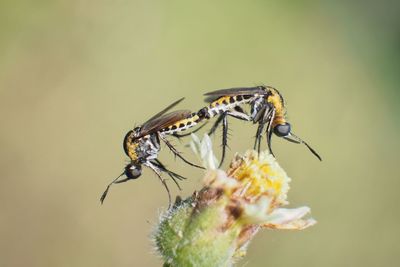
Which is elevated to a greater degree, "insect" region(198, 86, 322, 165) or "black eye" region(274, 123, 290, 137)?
"insect" region(198, 86, 322, 165)

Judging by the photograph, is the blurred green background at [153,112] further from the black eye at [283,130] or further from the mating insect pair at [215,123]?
the black eye at [283,130]

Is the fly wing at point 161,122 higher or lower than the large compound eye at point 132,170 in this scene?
higher

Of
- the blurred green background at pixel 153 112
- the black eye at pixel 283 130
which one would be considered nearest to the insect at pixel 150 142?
the black eye at pixel 283 130

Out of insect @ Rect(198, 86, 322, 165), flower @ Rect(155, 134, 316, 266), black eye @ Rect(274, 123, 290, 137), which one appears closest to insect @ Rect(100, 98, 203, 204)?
insect @ Rect(198, 86, 322, 165)

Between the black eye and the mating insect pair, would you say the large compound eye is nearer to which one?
the mating insect pair

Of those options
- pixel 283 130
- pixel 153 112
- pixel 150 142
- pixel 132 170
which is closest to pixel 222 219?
pixel 132 170
